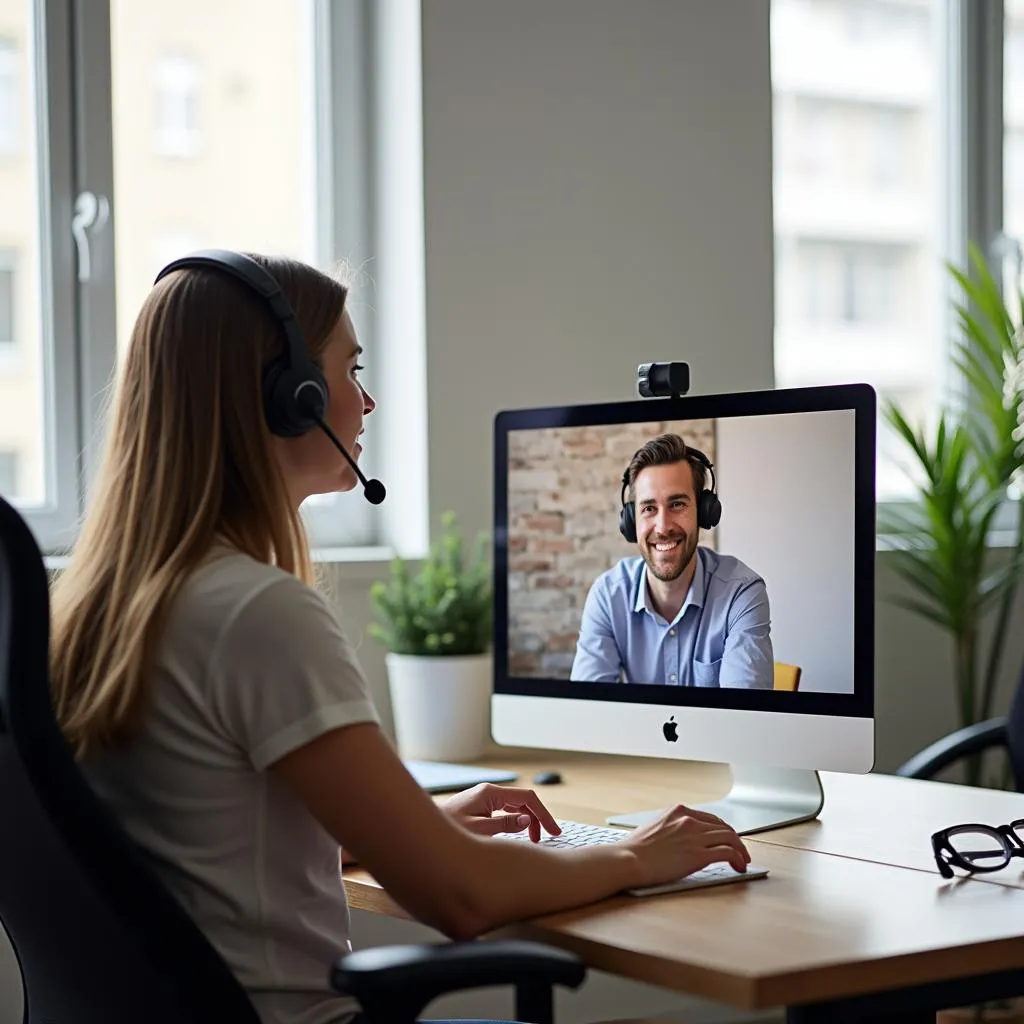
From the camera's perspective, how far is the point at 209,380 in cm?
139

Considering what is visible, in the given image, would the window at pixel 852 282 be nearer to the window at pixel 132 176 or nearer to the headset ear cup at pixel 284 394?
the window at pixel 132 176

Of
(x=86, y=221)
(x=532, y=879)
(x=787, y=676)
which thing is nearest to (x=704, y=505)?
(x=787, y=676)

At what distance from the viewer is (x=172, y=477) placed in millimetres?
1370

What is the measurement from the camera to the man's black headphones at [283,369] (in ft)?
4.61

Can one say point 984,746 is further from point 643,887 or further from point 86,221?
point 86,221

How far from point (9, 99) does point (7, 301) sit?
0.34m

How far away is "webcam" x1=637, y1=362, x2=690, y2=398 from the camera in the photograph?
193cm

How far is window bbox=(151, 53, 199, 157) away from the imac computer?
103cm

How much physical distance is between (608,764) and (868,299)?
5.67 feet

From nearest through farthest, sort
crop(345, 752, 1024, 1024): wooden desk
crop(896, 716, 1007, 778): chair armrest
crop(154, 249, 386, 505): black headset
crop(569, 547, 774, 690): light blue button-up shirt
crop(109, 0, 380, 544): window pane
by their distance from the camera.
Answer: crop(345, 752, 1024, 1024): wooden desk
crop(154, 249, 386, 505): black headset
crop(569, 547, 774, 690): light blue button-up shirt
crop(896, 716, 1007, 778): chair armrest
crop(109, 0, 380, 544): window pane

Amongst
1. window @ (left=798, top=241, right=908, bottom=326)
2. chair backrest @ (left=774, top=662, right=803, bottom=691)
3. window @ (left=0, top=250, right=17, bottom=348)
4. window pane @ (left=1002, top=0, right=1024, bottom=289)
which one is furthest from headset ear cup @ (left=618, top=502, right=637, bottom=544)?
window pane @ (left=1002, top=0, right=1024, bottom=289)

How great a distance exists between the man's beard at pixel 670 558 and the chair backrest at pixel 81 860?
823mm

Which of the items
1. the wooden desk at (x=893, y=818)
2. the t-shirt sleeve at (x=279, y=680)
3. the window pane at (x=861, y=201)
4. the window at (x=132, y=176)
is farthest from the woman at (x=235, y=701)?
the window pane at (x=861, y=201)

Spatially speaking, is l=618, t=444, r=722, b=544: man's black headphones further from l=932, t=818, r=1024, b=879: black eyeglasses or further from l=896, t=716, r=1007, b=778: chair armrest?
l=896, t=716, r=1007, b=778: chair armrest
